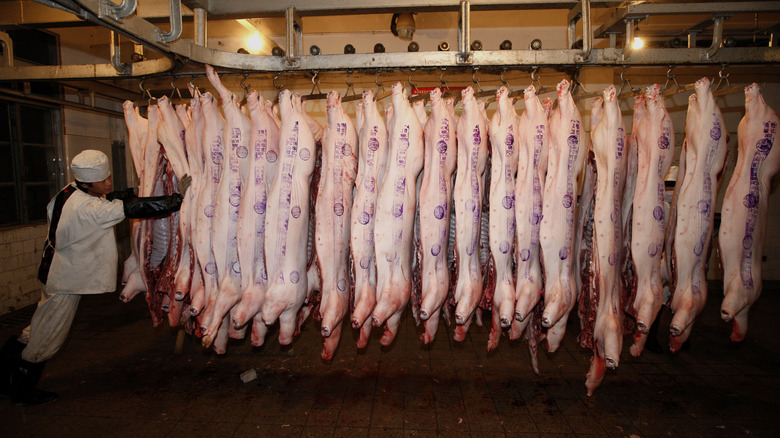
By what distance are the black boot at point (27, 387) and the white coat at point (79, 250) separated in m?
0.73

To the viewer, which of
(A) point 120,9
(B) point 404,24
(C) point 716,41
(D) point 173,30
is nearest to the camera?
(A) point 120,9

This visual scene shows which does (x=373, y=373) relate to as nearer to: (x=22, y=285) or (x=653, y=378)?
(x=653, y=378)

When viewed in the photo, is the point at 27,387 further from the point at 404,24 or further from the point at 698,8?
the point at 404,24

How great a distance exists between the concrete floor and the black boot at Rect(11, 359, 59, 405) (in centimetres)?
11

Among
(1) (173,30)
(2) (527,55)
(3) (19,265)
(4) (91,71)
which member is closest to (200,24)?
(1) (173,30)

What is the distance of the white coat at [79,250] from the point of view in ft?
12.2

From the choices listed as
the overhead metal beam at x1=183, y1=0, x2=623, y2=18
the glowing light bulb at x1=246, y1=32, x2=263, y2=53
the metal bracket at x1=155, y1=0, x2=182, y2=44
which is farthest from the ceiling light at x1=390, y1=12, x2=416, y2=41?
the metal bracket at x1=155, y1=0, x2=182, y2=44

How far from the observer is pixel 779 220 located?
7.89 meters

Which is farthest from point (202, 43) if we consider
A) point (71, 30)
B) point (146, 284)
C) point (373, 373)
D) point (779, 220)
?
point (779, 220)

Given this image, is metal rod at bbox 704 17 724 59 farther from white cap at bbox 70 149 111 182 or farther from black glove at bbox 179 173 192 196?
white cap at bbox 70 149 111 182

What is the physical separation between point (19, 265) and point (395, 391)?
6328 millimetres

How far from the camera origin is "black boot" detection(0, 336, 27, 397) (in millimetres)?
3834

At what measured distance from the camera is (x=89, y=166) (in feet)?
12.4

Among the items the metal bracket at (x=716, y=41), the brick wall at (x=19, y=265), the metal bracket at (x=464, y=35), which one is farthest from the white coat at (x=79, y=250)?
the metal bracket at (x=716, y=41)
